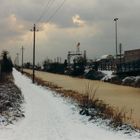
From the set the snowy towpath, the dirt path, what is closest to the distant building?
the dirt path

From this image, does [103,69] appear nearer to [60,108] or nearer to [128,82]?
[128,82]

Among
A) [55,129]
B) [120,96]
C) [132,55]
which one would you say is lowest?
[120,96]

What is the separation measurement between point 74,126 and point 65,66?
329ft

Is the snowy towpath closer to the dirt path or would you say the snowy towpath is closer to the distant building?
the dirt path

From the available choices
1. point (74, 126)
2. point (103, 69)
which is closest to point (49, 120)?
point (74, 126)

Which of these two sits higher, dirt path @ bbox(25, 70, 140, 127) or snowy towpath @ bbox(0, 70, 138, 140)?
snowy towpath @ bbox(0, 70, 138, 140)

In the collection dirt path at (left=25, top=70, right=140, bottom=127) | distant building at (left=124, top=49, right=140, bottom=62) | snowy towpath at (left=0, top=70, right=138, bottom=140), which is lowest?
dirt path at (left=25, top=70, right=140, bottom=127)

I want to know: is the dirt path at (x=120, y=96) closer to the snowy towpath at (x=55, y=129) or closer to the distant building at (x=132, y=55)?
the snowy towpath at (x=55, y=129)

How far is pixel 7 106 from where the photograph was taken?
19.8 metres

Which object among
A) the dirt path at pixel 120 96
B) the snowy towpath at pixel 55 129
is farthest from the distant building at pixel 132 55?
the snowy towpath at pixel 55 129

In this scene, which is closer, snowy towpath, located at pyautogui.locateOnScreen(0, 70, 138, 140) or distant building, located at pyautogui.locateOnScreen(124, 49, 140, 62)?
snowy towpath, located at pyautogui.locateOnScreen(0, 70, 138, 140)

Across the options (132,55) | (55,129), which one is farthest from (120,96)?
(132,55)

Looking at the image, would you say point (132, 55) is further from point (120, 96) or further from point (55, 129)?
point (55, 129)

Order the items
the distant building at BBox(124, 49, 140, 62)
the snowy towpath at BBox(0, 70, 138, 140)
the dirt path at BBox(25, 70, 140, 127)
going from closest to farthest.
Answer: the snowy towpath at BBox(0, 70, 138, 140) → the dirt path at BBox(25, 70, 140, 127) → the distant building at BBox(124, 49, 140, 62)
